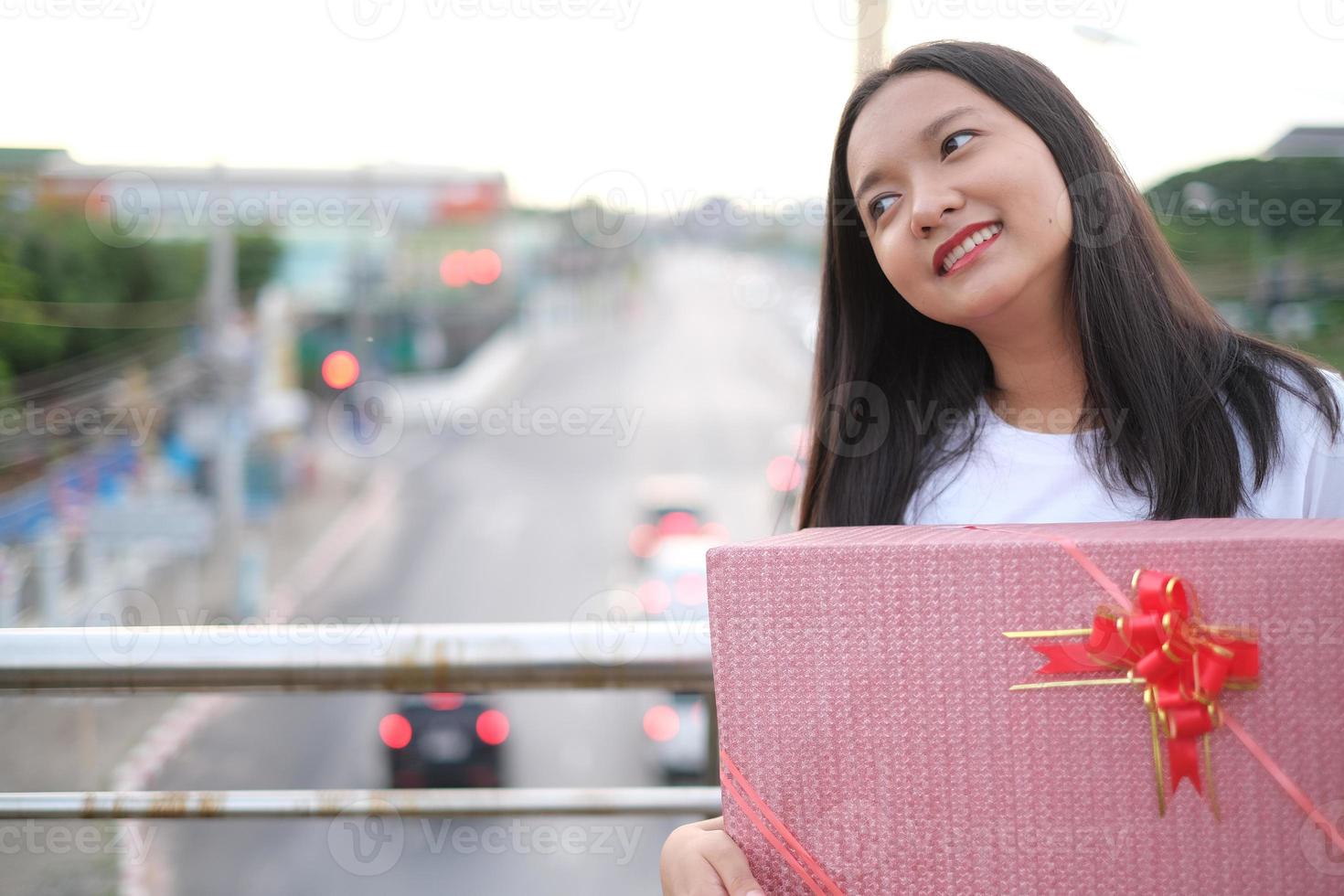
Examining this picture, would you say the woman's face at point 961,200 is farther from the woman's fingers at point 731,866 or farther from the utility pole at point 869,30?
the woman's fingers at point 731,866

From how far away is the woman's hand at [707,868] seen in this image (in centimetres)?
66

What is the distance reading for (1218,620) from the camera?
61 centimetres

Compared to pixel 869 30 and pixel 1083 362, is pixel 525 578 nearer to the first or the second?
pixel 869 30

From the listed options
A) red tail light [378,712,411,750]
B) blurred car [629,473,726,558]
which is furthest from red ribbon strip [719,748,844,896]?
blurred car [629,473,726,558]

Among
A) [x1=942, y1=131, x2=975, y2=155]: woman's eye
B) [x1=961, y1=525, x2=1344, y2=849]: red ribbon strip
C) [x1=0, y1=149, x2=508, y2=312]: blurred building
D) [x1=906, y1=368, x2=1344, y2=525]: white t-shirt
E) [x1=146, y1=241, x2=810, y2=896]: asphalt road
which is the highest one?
[x1=0, y1=149, x2=508, y2=312]: blurred building

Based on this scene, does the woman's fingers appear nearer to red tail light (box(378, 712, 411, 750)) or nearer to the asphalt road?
the asphalt road

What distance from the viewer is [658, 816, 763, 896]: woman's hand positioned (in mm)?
655

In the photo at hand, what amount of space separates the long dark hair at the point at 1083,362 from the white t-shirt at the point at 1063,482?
11mm

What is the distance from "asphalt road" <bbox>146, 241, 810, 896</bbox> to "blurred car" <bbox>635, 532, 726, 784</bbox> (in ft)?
1.28

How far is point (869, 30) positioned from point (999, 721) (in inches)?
37.6

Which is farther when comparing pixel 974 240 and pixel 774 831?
Result: pixel 974 240

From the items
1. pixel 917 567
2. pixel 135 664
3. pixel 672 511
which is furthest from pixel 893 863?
pixel 672 511

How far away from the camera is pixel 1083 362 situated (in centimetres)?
89

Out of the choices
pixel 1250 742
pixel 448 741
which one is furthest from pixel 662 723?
pixel 1250 742
